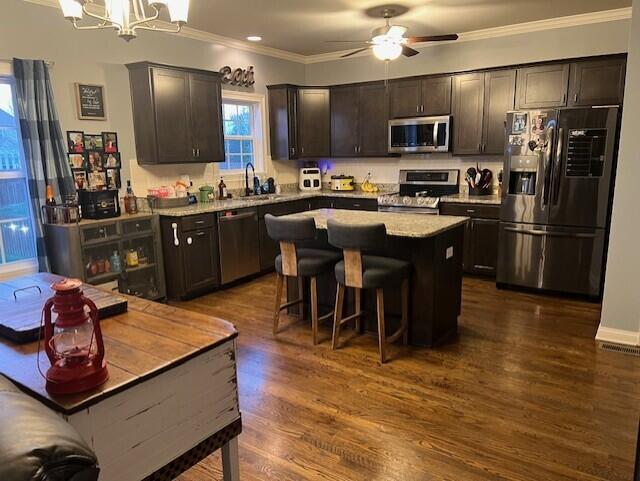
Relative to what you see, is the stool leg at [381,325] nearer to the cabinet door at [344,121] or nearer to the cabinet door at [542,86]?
the cabinet door at [542,86]

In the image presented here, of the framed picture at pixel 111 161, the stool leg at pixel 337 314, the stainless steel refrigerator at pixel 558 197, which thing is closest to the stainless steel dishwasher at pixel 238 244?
the framed picture at pixel 111 161

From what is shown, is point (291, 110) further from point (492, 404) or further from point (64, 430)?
point (64, 430)

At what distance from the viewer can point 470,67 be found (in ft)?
17.8

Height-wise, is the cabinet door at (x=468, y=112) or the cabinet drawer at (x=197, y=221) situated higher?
the cabinet door at (x=468, y=112)

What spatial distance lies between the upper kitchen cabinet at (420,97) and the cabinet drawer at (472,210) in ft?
3.82

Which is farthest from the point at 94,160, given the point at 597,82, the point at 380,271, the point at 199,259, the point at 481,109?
the point at 597,82

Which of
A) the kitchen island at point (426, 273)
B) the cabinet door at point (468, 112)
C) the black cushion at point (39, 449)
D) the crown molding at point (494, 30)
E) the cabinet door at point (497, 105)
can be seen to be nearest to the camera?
the black cushion at point (39, 449)

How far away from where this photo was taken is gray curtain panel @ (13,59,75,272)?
11.7ft

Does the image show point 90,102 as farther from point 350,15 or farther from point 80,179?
point 350,15

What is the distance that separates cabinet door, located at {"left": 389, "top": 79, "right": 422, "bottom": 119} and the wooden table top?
15.0 ft

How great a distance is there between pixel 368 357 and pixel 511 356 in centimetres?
101

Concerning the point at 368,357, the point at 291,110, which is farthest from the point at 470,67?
the point at 368,357

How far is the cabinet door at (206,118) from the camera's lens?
4750 millimetres

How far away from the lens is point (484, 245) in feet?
16.3
